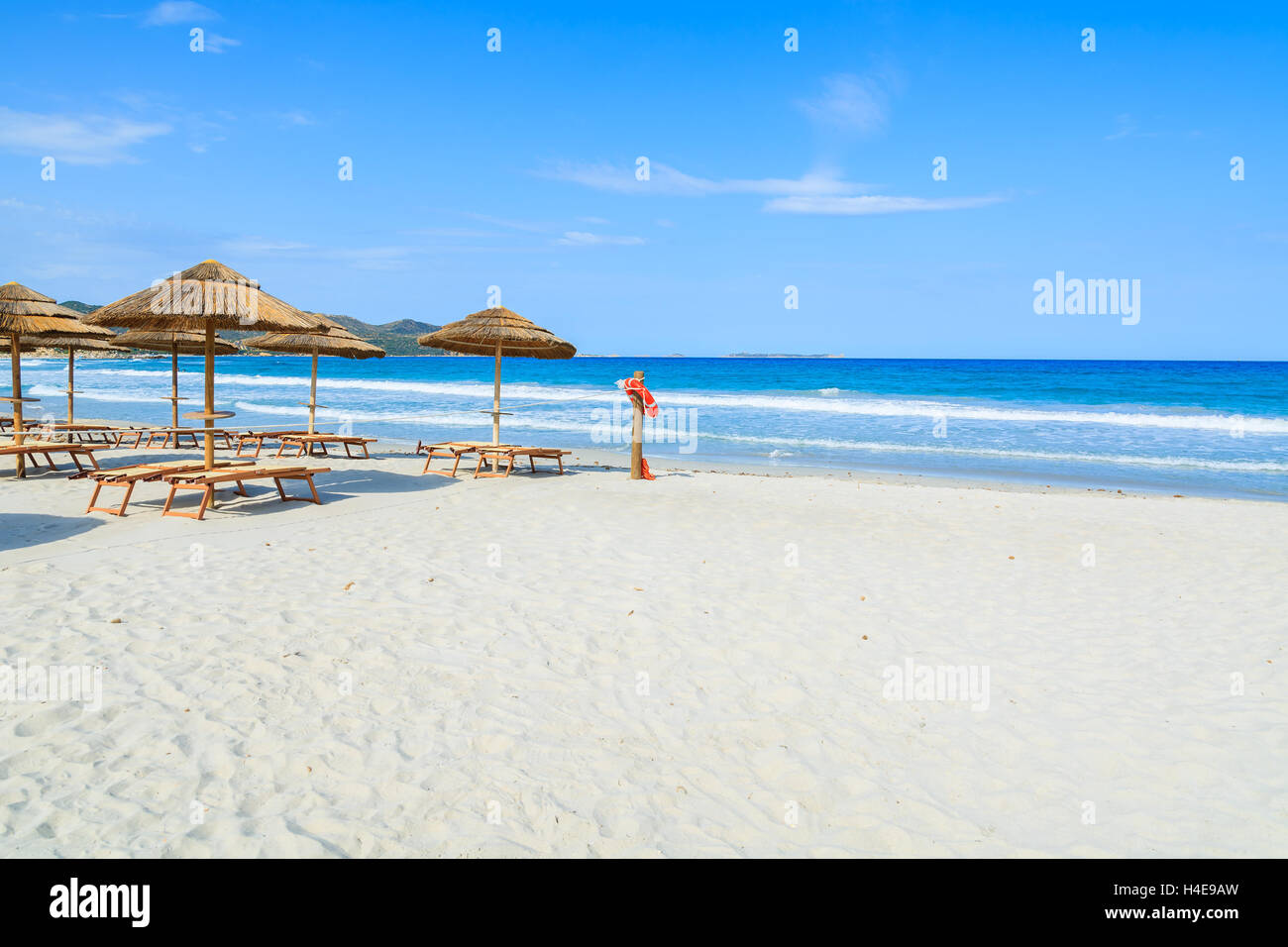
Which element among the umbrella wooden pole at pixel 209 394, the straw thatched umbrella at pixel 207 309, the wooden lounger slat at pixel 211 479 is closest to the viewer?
the wooden lounger slat at pixel 211 479

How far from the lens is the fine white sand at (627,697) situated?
109 inches

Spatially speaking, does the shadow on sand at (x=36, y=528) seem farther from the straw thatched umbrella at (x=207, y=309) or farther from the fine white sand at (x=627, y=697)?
the straw thatched umbrella at (x=207, y=309)

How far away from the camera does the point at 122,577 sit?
5.31m

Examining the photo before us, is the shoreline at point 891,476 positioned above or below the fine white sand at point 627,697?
above

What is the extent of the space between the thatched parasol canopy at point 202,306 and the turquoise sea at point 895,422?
860 cm

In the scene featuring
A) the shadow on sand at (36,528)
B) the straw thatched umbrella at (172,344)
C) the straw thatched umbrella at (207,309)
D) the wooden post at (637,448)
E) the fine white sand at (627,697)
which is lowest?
the fine white sand at (627,697)

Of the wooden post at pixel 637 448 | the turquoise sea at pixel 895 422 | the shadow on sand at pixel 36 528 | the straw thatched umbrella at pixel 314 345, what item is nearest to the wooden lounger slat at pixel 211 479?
the shadow on sand at pixel 36 528

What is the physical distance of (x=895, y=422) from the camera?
82.2 ft

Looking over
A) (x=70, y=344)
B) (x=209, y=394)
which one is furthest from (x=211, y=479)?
(x=70, y=344)

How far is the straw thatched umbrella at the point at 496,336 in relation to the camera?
1205 centimetres

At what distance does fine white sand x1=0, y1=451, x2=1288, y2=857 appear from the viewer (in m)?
2.78

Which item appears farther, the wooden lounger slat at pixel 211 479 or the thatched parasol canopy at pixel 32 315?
the thatched parasol canopy at pixel 32 315

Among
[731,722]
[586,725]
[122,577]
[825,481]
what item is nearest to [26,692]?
[122,577]

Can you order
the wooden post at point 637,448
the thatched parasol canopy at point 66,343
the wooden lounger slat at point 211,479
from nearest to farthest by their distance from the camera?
the wooden lounger slat at point 211,479
the wooden post at point 637,448
the thatched parasol canopy at point 66,343
